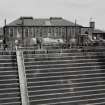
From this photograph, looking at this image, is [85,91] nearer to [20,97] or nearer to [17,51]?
[20,97]

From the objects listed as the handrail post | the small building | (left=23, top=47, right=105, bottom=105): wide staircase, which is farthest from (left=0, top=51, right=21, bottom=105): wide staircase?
the small building

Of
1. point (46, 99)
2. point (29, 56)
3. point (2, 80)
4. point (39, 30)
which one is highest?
point (39, 30)

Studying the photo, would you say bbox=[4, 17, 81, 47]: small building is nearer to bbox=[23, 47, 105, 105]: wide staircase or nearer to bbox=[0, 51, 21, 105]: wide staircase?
bbox=[23, 47, 105, 105]: wide staircase

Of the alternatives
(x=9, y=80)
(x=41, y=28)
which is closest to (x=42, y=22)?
(x=41, y=28)

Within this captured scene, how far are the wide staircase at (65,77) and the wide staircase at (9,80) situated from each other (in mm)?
753

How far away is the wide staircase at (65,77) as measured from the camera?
42.8ft

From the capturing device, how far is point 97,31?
43.8 metres

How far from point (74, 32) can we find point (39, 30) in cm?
700

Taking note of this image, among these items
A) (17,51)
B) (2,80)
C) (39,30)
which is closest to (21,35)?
(39,30)

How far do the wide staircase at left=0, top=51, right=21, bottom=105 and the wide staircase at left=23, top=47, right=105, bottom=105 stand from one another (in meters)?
→ 0.75

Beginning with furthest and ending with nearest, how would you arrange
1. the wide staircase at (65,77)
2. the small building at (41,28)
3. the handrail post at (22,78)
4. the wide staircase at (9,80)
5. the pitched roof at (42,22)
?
the pitched roof at (42,22)
the small building at (41,28)
the wide staircase at (65,77)
the handrail post at (22,78)
the wide staircase at (9,80)

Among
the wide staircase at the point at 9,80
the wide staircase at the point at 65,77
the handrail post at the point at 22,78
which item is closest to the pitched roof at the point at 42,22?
A: the wide staircase at the point at 65,77

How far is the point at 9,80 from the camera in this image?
1330cm

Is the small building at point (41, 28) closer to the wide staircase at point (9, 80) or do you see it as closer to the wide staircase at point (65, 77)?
the wide staircase at point (65, 77)
